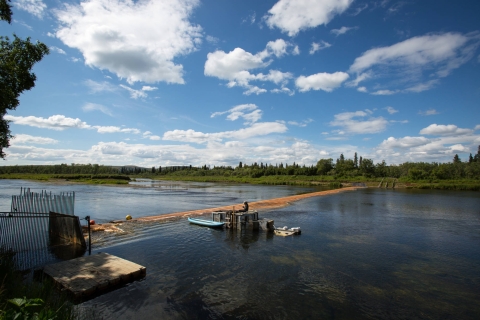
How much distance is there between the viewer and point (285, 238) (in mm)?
20766

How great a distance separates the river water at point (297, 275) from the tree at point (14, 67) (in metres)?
8.23

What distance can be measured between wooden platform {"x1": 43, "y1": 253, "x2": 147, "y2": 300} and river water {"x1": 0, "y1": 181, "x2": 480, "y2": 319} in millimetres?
456

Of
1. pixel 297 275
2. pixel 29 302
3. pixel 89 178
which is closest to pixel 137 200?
pixel 297 275

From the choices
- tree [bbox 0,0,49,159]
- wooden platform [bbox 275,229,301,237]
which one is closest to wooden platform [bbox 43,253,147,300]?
tree [bbox 0,0,49,159]

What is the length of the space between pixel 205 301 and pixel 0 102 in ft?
34.7

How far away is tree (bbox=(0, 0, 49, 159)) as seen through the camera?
1063 cm

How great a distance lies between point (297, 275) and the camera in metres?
13.3

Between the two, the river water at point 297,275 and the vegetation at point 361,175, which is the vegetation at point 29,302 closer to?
the river water at point 297,275

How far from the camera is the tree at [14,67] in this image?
10.6m

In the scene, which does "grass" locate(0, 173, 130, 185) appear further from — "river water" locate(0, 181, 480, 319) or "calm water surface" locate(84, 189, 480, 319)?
"calm water surface" locate(84, 189, 480, 319)

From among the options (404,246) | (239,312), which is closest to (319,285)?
(239,312)

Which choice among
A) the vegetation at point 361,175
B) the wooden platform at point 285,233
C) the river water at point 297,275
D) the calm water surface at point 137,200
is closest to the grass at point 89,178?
the vegetation at point 361,175

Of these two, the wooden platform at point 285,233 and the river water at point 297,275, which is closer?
the river water at point 297,275

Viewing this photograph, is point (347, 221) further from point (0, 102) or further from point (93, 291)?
point (0, 102)
